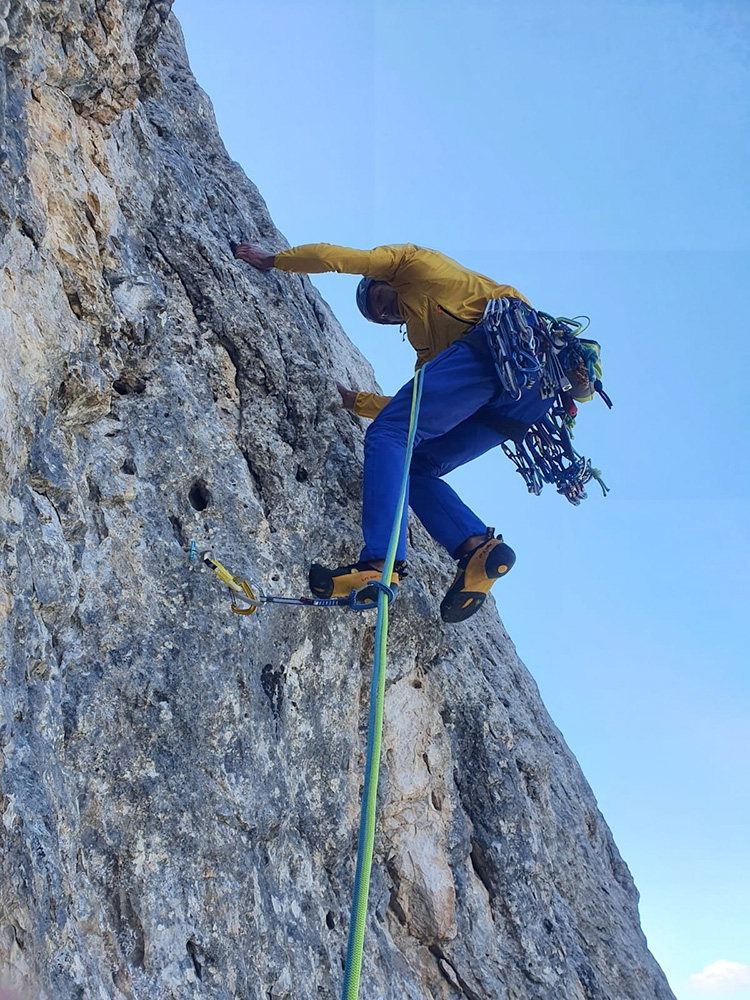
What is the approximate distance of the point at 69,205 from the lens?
3916mm

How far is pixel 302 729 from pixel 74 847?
127 centimetres

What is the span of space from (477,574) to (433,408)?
815 mm

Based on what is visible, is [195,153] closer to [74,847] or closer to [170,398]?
[170,398]

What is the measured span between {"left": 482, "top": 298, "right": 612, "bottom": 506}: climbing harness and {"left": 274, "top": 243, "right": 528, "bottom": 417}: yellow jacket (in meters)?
0.19

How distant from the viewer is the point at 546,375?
4672mm

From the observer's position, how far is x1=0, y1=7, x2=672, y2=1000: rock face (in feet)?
9.85

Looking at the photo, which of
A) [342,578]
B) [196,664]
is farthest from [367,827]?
[342,578]

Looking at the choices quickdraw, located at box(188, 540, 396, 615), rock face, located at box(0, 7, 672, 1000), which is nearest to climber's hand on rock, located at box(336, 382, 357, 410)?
rock face, located at box(0, 7, 672, 1000)

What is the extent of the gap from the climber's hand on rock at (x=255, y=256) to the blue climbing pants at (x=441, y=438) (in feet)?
3.56

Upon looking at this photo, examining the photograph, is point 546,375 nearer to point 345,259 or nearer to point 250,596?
point 345,259

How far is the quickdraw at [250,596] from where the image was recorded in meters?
3.67

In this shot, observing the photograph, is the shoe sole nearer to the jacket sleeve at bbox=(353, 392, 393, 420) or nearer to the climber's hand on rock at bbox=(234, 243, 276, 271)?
the jacket sleeve at bbox=(353, 392, 393, 420)

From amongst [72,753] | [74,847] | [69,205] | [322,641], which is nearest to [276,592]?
[322,641]

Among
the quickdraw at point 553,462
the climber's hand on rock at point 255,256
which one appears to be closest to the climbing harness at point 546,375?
the quickdraw at point 553,462
